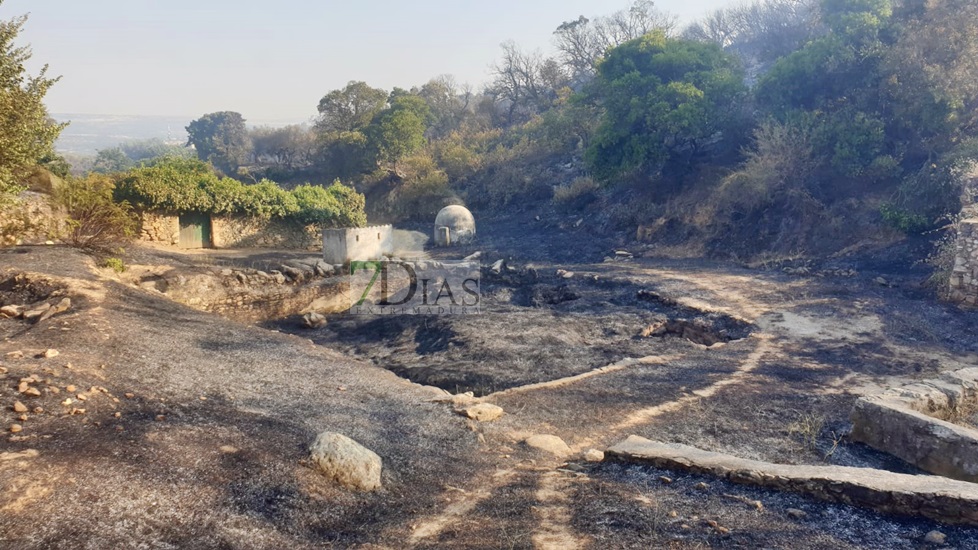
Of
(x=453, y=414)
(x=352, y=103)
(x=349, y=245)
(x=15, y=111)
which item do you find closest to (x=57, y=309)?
(x=15, y=111)

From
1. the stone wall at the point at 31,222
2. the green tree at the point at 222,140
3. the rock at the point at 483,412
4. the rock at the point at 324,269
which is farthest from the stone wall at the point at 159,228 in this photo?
the green tree at the point at 222,140

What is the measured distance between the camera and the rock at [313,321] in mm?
13984

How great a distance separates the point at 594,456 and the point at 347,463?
2.42m

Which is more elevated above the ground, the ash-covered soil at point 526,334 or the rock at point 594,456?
the rock at point 594,456

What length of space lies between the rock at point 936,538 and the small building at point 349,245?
16698 millimetres

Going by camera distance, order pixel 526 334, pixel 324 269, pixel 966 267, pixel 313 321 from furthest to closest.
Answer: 1. pixel 324 269
2. pixel 313 321
3. pixel 966 267
4. pixel 526 334

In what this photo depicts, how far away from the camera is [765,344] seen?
35.6ft

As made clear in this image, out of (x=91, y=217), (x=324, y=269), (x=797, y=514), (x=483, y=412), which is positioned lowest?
(x=483, y=412)

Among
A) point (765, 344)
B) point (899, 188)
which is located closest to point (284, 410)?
point (765, 344)

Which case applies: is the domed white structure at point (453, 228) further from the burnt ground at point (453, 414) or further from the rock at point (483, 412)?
the rock at point (483, 412)

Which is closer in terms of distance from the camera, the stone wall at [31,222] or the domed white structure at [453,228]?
the stone wall at [31,222]

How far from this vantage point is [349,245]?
18797mm

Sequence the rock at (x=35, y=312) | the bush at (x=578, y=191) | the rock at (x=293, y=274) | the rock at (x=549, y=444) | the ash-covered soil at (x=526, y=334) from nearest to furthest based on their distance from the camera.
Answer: the rock at (x=549, y=444) < the rock at (x=35, y=312) < the ash-covered soil at (x=526, y=334) < the rock at (x=293, y=274) < the bush at (x=578, y=191)

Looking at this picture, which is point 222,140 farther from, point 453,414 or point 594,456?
point 594,456
